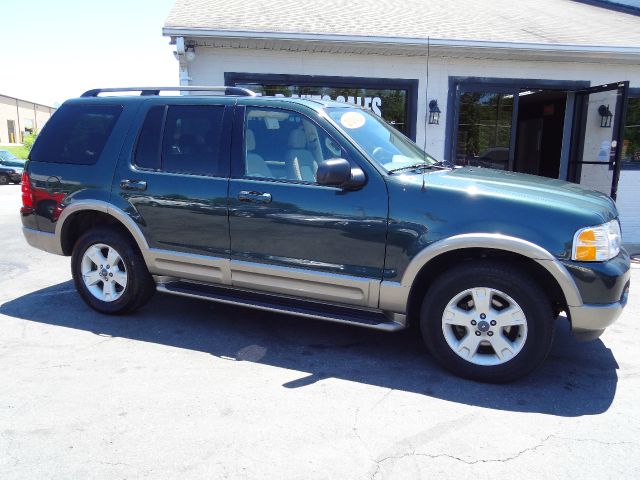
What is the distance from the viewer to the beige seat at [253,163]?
4.07 meters

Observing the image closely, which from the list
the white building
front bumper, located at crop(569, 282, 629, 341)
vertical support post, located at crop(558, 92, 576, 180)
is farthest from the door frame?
front bumper, located at crop(569, 282, 629, 341)

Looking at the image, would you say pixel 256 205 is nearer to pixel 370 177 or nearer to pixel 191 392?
pixel 370 177

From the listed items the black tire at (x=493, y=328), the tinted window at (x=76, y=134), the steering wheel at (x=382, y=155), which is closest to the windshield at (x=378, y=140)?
the steering wheel at (x=382, y=155)

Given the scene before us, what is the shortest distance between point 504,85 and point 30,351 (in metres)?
7.90

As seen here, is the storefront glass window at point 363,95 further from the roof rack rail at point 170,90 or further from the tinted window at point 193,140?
the tinted window at point 193,140

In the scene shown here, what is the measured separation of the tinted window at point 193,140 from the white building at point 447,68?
12.1 ft

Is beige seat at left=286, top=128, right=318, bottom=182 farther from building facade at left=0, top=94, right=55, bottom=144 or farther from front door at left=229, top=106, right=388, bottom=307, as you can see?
building facade at left=0, top=94, right=55, bottom=144

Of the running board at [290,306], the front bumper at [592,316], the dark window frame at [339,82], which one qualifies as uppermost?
the dark window frame at [339,82]

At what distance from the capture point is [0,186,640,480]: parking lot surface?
2674mm

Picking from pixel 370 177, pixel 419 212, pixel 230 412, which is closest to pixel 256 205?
pixel 370 177

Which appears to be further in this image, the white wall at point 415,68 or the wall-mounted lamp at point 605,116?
the wall-mounted lamp at point 605,116

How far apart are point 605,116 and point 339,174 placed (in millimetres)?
7358

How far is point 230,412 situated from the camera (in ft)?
10.3

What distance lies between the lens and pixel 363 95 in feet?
28.7
